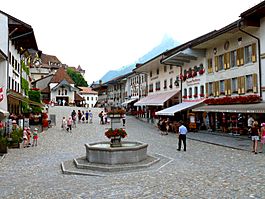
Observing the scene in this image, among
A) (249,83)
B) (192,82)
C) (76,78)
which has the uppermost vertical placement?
(76,78)

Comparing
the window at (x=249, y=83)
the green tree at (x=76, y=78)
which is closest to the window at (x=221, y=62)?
the window at (x=249, y=83)

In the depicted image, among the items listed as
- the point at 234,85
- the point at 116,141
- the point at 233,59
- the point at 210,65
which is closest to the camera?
the point at 116,141

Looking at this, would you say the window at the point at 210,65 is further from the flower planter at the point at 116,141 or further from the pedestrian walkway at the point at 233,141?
the flower planter at the point at 116,141

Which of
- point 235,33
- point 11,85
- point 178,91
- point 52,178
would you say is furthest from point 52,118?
point 52,178

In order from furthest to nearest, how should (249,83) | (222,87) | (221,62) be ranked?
(221,62)
(222,87)
(249,83)

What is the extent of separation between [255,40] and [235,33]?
7.44 ft

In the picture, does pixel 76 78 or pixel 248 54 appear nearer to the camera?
pixel 248 54

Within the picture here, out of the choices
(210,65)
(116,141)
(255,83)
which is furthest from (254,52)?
(116,141)

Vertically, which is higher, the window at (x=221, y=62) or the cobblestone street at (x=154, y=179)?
the window at (x=221, y=62)

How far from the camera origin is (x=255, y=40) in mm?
22875

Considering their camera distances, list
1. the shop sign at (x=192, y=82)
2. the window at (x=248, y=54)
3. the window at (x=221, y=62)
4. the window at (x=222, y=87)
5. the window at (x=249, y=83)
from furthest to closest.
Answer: the shop sign at (x=192, y=82) → the window at (x=221, y=62) → the window at (x=222, y=87) → the window at (x=248, y=54) → the window at (x=249, y=83)

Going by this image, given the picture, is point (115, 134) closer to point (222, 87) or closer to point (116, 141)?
point (116, 141)

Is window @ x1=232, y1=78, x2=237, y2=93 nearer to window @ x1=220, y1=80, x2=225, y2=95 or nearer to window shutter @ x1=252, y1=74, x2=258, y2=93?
window @ x1=220, y1=80, x2=225, y2=95

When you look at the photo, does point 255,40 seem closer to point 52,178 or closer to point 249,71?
point 249,71
